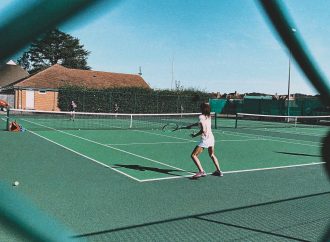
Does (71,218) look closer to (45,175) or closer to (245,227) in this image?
(245,227)

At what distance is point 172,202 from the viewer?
6.02 m

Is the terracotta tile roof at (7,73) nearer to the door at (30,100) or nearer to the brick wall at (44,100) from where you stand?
the brick wall at (44,100)

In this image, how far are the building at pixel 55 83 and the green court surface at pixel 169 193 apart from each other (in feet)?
80.4

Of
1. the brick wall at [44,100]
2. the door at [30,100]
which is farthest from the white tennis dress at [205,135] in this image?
the door at [30,100]

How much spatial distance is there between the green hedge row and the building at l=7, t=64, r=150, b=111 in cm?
206

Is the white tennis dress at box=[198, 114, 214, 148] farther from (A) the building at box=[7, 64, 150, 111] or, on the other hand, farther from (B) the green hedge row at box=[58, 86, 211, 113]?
(A) the building at box=[7, 64, 150, 111]

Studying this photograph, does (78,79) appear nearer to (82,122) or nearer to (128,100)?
(128,100)

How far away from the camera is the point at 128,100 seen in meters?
37.7

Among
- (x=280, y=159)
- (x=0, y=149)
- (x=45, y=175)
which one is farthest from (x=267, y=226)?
(x=0, y=149)

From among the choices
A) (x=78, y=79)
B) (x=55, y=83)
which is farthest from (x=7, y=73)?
(x=78, y=79)

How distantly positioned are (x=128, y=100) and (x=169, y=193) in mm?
31446

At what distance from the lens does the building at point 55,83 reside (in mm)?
37359

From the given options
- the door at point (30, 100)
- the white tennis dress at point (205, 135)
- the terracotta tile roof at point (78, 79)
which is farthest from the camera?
the terracotta tile roof at point (78, 79)

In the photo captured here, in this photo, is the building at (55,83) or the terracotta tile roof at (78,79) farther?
the terracotta tile roof at (78,79)
